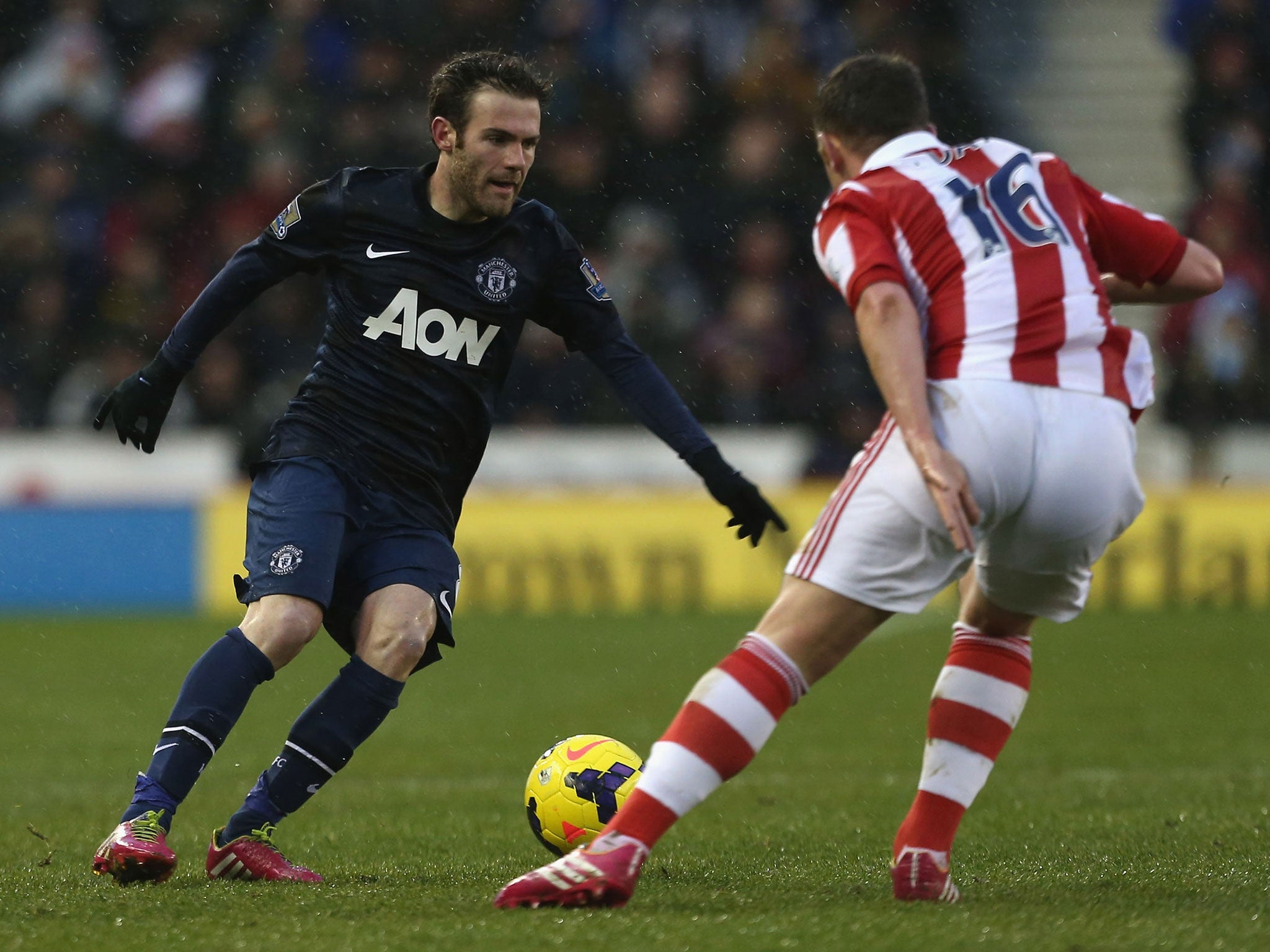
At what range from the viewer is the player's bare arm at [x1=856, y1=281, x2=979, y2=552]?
11.4ft

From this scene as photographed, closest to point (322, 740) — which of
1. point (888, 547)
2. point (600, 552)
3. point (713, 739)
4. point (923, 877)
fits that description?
point (713, 739)

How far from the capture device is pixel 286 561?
433cm

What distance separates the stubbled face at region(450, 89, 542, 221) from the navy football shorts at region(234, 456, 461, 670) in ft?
2.56

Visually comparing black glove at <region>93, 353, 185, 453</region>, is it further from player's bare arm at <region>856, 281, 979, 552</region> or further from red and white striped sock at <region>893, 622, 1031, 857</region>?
red and white striped sock at <region>893, 622, 1031, 857</region>

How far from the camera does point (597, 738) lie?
16.5ft

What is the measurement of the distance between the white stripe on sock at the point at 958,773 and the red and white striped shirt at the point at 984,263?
858 mm

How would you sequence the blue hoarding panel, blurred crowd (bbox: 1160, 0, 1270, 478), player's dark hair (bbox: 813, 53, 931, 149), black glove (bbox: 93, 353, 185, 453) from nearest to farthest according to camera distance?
player's dark hair (bbox: 813, 53, 931, 149) → black glove (bbox: 93, 353, 185, 453) → the blue hoarding panel → blurred crowd (bbox: 1160, 0, 1270, 478)

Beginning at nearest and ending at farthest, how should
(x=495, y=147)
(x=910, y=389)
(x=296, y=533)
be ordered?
1. (x=910, y=389)
2. (x=296, y=533)
3. (x=495, y=147)

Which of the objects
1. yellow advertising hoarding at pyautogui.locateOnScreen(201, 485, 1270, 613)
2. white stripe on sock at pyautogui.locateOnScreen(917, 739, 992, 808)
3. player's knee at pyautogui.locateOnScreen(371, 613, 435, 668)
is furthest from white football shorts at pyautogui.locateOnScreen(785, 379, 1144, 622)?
yellow advertising hoarding at pyautogui.locateOnScreen(201, 485, 1270, 613)

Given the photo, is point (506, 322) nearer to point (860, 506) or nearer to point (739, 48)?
point (860, 506)

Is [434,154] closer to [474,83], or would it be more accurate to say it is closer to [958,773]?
[474,83]

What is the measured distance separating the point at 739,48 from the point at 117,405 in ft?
39.0

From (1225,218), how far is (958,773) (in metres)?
11.3

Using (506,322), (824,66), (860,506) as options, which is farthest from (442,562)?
(824,66)
